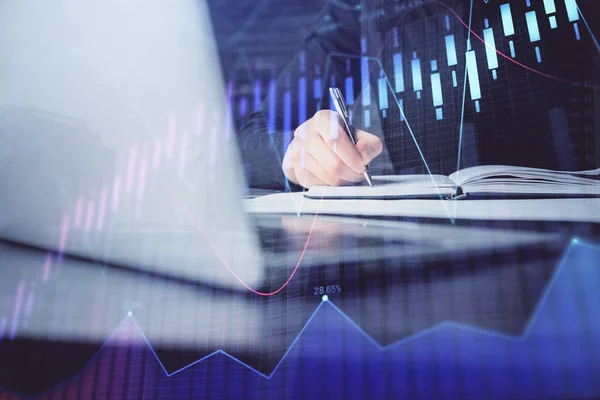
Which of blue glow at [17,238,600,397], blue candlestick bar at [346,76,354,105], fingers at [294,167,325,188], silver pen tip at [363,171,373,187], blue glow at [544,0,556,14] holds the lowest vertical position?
blue glow at [17,238,600,397]

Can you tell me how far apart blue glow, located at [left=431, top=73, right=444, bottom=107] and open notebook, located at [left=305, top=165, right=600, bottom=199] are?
165 mm

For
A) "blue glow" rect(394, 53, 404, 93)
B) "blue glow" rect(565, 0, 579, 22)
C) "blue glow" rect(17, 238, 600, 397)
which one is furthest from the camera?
"blue glow" rect(394, 53, 404, 93)

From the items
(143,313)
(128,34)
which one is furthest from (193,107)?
(143,313)

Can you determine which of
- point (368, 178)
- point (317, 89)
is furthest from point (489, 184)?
point (317, 89)

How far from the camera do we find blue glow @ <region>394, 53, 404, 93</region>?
101 cm

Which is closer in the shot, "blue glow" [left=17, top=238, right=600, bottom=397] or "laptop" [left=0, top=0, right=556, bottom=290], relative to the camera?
"blue glow" [left=17, top=238, right=600, bottom=397]

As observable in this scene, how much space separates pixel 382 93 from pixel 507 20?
293 millimetres

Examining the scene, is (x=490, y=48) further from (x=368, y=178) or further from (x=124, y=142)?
(x=124, y=142)

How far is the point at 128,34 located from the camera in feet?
4.27

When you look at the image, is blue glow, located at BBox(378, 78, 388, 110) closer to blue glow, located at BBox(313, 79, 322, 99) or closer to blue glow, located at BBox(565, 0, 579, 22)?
blue glow, located at BBox(313, 79, 322, 99)

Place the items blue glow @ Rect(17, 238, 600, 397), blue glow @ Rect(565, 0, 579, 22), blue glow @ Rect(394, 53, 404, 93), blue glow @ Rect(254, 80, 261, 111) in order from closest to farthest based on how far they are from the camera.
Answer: blue glow @ Rect(17, 238, 600, 397), blue glow @ Rect(565, 0, 579, 22), blue glow @ Rect(394, 53, 404, 93), blue glow @ Rect(254, 80, 261, 111)

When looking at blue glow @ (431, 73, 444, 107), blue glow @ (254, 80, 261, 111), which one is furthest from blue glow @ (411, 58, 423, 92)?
blue glow @ (254, 80, 261, 111)

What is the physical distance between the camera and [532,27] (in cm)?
93

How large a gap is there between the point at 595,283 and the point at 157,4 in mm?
1277
